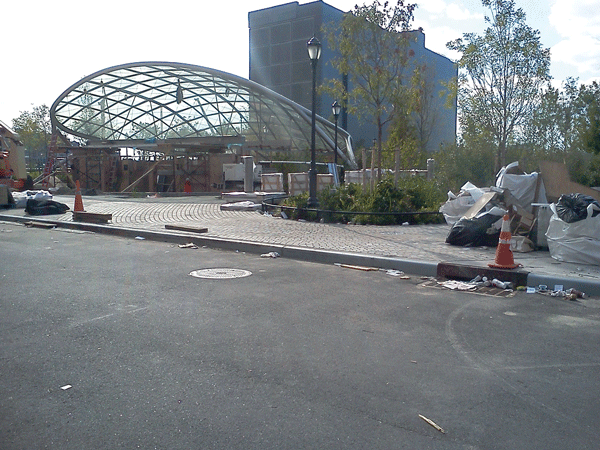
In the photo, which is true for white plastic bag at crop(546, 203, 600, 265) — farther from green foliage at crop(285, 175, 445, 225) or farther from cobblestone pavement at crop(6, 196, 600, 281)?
green foliage at crop(285, 175, 445, 225)

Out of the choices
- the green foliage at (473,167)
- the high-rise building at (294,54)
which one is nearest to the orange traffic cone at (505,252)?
the green foliage at (473,167)

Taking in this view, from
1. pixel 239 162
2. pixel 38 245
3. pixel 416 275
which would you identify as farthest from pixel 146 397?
pixel 239 162

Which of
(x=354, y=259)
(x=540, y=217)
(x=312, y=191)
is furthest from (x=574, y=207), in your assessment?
(x=312, y=191)

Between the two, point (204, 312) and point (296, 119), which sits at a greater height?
point (296, 119)

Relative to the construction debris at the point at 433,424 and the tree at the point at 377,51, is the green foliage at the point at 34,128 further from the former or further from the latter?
the construction debris at the point at 433,424

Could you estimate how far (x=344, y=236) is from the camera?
454 inches

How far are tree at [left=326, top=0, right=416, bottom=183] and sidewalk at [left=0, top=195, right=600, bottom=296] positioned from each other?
4686mm

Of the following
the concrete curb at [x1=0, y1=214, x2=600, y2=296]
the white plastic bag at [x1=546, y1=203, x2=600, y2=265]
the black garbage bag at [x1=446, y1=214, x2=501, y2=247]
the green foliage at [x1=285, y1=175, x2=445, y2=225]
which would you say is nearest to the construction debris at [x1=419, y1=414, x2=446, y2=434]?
the concrete curb at [x1=0, y1=214, x2=600, y2=296]

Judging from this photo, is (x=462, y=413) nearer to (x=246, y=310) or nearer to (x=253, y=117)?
(x=246, y=310)

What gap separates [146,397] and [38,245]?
8.60 metres

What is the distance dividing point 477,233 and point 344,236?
2912mm

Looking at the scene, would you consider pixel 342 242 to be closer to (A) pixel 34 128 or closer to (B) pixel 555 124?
(B) pixel 555 124

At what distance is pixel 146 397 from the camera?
12.0 ft

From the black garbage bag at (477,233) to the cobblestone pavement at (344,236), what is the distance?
0.25 m
